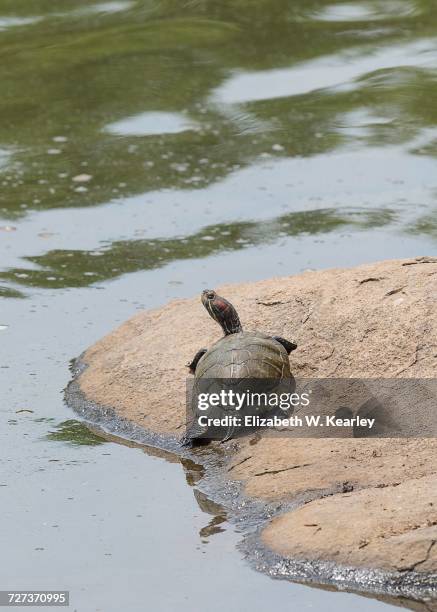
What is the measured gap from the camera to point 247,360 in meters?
5.01

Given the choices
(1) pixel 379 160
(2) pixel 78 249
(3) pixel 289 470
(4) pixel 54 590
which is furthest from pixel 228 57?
(4) pixel 54 590

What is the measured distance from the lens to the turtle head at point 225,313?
5.29m

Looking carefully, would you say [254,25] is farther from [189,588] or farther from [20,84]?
[189,588]

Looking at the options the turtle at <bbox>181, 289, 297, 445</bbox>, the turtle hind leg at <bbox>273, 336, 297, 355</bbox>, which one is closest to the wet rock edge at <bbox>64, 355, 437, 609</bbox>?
the turtle at <bbox>181, 289, 297, 445</bbox>

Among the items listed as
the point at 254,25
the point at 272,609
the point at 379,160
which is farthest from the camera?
the point at 254,25

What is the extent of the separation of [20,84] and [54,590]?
7.14 m

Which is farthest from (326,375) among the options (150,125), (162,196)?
(150,125)

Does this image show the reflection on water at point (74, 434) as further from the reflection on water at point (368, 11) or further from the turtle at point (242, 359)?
the reflection on water at point (368, 11)

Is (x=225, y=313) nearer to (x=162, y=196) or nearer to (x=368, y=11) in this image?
(x=162, y=196)

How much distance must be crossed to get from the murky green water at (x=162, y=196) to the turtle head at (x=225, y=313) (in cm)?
67

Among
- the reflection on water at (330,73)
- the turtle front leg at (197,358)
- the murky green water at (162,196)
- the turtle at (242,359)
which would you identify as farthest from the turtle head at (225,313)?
the reflection on water at (330,73)

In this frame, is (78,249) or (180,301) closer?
(180,301)

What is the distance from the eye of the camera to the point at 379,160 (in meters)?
8.70

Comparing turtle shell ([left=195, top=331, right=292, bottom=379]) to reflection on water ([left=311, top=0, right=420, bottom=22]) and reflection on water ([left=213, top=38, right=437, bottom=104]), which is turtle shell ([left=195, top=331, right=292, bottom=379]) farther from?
reflection on water ([left=311, top=0, right=420, bottom=22])
